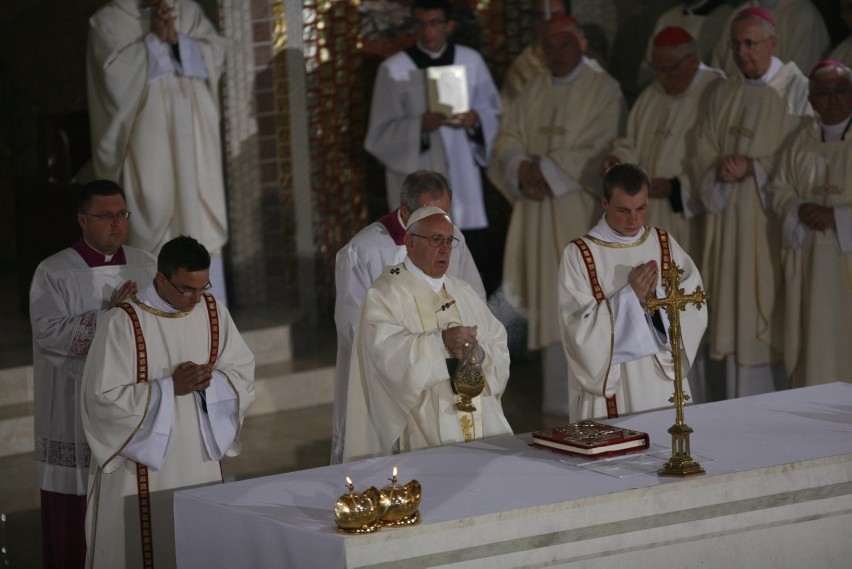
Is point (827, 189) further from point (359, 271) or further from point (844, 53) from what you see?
point (359, 271)

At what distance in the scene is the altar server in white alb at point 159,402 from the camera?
5137mm

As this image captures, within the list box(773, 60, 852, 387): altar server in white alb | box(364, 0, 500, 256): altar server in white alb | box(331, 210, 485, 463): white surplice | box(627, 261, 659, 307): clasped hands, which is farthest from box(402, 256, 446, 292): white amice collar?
box(364, 0, 500, 256): altar server in white alb

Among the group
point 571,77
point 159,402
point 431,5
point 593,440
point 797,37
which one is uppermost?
point 431,5

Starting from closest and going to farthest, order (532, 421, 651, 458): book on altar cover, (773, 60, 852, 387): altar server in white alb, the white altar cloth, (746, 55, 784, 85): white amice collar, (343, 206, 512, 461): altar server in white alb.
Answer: the white altar cloth → (532, 421, 651, 458): book on altar cover → (343, 206, 512, 461): altar server in white alb → (773, 60, 852, 387): altar server in white alb → (746, 55, 784, 85): white amice collar

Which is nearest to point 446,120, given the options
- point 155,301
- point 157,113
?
point 157,113

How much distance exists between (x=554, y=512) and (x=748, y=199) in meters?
5.01

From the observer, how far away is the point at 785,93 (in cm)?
879

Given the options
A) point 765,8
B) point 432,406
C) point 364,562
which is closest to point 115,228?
point 432,406

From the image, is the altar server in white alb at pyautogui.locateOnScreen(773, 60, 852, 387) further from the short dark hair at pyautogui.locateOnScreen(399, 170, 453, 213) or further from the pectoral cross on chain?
the short dark hair at pyautogui.locateOnScreen(399, 170, 453, 213)

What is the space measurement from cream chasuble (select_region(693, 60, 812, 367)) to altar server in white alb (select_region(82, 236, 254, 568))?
13.9 feet

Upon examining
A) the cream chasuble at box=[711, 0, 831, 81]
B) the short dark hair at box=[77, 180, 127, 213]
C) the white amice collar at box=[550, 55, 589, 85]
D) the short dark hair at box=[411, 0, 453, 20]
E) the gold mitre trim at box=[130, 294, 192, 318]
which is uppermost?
the short dark hair at box=[411, 0, 453, 20]

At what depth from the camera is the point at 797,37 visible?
9406 millimetres

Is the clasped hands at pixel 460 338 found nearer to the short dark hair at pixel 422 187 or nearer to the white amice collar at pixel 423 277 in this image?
the white amice collar at pixel 423 277

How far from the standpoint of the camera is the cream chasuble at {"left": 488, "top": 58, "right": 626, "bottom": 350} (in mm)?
9320
